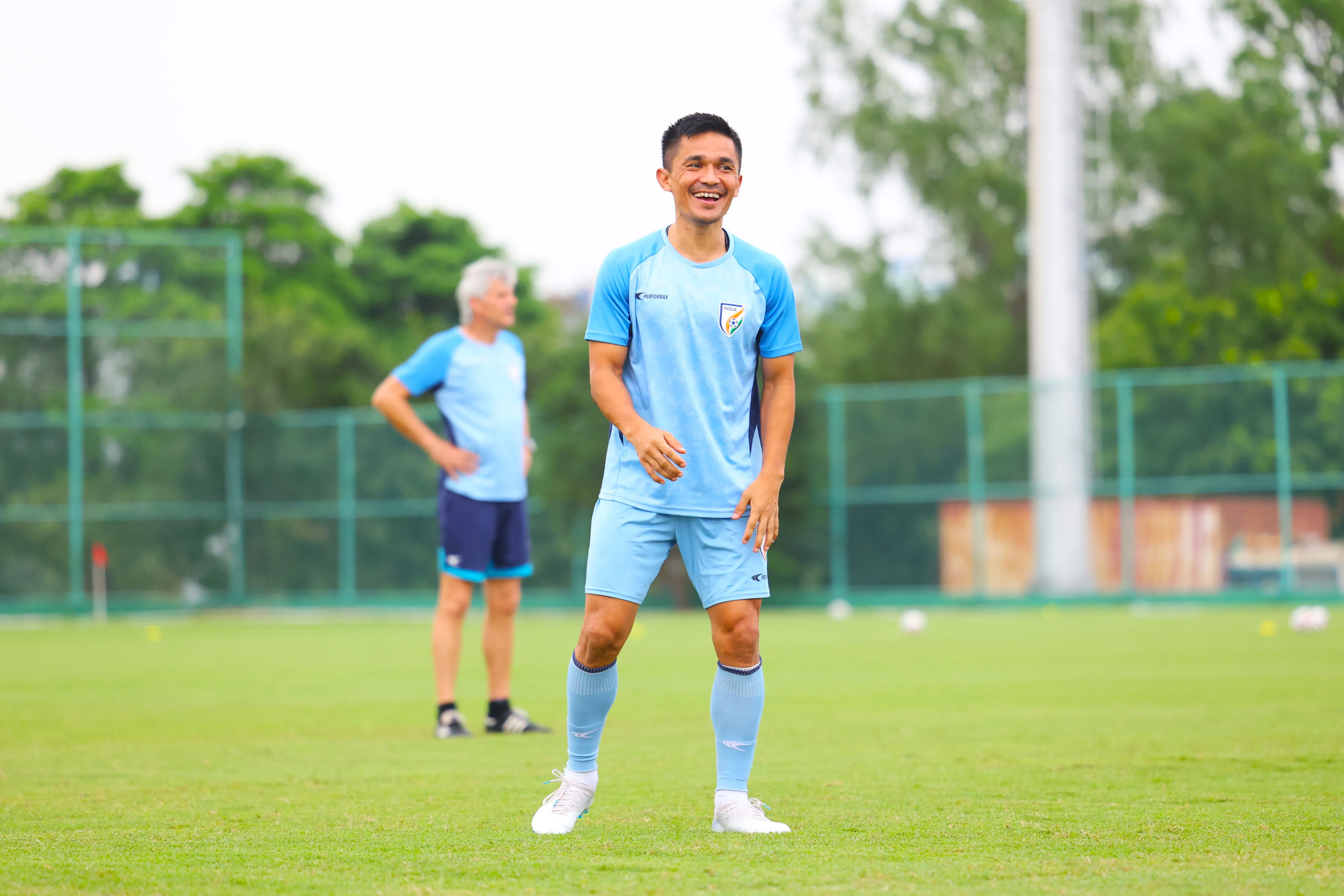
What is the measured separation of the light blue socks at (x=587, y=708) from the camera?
511 cm

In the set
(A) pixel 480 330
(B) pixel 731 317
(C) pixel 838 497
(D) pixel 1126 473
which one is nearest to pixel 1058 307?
(D) pixel 1126 473

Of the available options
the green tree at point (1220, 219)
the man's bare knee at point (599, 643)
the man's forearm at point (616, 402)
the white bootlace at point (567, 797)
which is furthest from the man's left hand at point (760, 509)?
the green tree at point (1220, 219)

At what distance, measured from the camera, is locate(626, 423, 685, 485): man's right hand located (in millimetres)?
4805

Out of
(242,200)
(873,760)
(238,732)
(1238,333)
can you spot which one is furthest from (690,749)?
(242,200)

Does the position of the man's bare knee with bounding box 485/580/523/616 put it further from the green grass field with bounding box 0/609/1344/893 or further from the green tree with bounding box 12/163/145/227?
the green tree with bounding box 12/163/145/227

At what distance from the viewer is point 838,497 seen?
26.3 metres

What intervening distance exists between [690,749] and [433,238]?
1792 inches

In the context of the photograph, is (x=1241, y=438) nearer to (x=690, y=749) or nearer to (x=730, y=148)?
(x=690, y=749)

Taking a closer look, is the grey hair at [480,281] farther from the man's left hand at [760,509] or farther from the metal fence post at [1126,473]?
the metal fence post at [1126,473]

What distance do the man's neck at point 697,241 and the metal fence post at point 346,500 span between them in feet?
77.1

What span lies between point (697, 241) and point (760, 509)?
0.83m

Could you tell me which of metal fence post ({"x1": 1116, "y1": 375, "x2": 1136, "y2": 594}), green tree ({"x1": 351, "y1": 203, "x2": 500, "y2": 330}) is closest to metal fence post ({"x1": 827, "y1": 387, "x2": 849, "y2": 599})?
metal fence post ({"x1": 1116, "y1": 375, "x2": 1136, "y2": 594})

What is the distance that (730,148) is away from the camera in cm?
500

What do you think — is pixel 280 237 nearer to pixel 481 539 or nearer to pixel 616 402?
pixel 481 539
